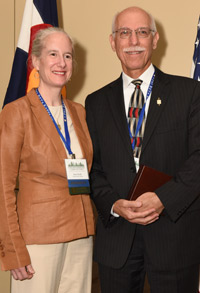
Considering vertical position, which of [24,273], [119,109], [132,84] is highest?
[132,84]

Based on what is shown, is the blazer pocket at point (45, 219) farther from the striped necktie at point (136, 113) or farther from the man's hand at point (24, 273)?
the striped necktie at point (136, 113)

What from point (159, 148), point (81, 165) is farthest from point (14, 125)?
point (159, 148)

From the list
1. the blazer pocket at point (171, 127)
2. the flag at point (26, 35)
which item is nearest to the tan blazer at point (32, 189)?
the blazer pocket at point (171, 127)

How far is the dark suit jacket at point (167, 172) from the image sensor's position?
7.49 ft

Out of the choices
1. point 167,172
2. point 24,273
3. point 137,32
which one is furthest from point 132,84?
point 24,273

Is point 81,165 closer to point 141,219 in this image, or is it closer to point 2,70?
point 141,219

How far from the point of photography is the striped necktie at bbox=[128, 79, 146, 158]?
2.41 m

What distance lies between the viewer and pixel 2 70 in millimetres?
3842

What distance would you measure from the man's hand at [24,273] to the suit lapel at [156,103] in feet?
2.98

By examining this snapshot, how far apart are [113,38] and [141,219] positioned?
3.95 feet

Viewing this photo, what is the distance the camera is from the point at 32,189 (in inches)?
87.9

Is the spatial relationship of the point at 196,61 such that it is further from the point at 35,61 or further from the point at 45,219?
the point at 45,219

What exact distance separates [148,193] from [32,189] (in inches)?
25.1

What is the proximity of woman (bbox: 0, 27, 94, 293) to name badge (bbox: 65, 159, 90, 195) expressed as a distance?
0.04 m
